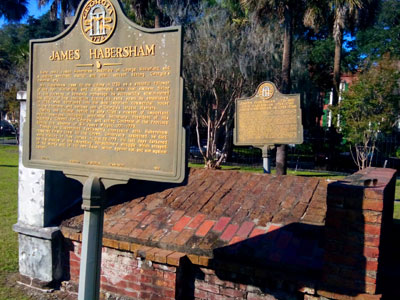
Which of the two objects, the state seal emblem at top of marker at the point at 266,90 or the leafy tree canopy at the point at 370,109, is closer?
the state seal emblem at top of marker at the point at 266,90

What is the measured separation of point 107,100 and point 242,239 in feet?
5.76

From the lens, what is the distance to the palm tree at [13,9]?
32000 millimetres

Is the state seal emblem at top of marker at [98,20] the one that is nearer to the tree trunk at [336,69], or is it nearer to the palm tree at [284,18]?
the palm tree at [284,18]

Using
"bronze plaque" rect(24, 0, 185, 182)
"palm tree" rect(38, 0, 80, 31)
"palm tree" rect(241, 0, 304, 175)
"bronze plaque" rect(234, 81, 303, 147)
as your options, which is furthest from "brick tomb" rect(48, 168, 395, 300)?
"palm tree" rect(38, 0, 80, 31)

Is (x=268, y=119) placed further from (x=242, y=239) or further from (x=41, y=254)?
(x=41, y=254)

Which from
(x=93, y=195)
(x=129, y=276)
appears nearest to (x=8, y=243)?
(x=129, y=276)

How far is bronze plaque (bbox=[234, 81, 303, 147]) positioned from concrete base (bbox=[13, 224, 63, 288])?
4.17 metres

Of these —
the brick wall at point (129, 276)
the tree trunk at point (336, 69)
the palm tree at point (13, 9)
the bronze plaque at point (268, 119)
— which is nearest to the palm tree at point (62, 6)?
the palm tree at point (13, 9)

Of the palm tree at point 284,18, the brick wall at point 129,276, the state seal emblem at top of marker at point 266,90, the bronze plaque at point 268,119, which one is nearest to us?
the brick wall at point 129,276

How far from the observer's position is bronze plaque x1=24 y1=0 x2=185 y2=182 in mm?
2719

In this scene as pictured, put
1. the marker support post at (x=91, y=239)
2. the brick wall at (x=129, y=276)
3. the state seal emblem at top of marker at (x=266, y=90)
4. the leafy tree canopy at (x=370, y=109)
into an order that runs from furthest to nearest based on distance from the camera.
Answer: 1. the leafy tree canopy at (x=370, y=109)
2. the state seal emblem at top of marker at (x=266, y=90)
3. the brick wall at (x=129, y=276)
4. the marker support post at (x=91, y=239)

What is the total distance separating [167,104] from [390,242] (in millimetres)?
3880

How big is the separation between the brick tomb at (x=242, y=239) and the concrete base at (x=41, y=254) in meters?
0.12

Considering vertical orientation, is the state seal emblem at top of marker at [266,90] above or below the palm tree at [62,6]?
below
